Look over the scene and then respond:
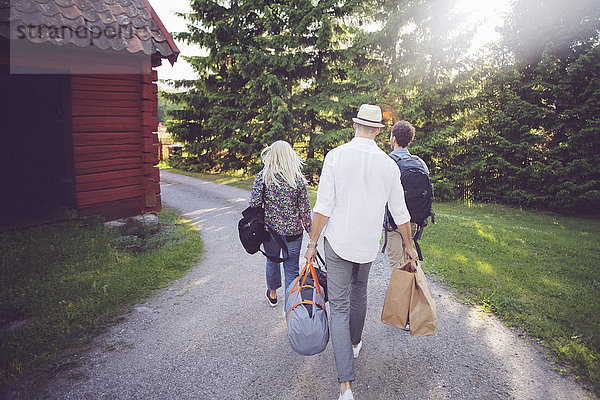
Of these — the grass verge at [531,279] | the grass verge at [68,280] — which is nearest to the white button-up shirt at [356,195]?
the grass verge at [531,279]

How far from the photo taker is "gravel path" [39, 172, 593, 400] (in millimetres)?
3174

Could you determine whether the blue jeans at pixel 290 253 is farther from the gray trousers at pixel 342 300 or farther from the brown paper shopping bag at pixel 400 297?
the brown paper shopping bag at pixel 400 297

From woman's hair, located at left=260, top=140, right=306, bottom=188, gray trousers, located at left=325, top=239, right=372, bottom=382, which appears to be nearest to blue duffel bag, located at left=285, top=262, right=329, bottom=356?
gray trousers, located at left=325, top=239, right=372, bottom=382

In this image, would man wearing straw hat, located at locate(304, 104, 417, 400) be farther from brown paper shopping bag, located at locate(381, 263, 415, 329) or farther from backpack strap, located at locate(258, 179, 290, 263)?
backpack strap, located at locate(258, 179, 290, 263)

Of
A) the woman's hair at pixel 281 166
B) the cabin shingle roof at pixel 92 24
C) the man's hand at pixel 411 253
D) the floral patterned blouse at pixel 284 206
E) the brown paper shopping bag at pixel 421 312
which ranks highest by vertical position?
the cabin shingle roof at pixel 92 24

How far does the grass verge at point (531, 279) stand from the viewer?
4031 millimetres

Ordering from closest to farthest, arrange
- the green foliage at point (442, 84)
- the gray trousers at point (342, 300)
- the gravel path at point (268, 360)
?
1. the gray trousers at point (342, 300)
2. the gravel path at point (268, 360)
3. the green foliage at point (442, 84)

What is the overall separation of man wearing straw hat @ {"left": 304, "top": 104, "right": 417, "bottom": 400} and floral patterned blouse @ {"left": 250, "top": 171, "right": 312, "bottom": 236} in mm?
1003

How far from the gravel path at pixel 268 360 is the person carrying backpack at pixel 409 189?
3.31 ft

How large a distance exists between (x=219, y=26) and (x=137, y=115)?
11988 mm

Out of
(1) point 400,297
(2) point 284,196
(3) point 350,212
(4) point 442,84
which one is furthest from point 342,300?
(4) point 442,84

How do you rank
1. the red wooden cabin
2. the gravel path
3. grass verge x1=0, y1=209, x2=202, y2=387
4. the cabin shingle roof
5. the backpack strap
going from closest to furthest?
the gravel path < grass verge x1=0, y1=209, x2=202, y2=387 < the backpack strap < the cabin shingle roof < the red wooden cabin

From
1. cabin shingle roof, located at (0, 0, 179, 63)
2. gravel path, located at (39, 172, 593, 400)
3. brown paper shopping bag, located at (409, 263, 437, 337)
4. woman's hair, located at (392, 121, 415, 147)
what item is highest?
cabin shingle roof, located at (0, 0, 179, 63)

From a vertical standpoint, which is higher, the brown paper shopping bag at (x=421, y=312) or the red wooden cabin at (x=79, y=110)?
the red wooden cabin at (x=79, y=110)
